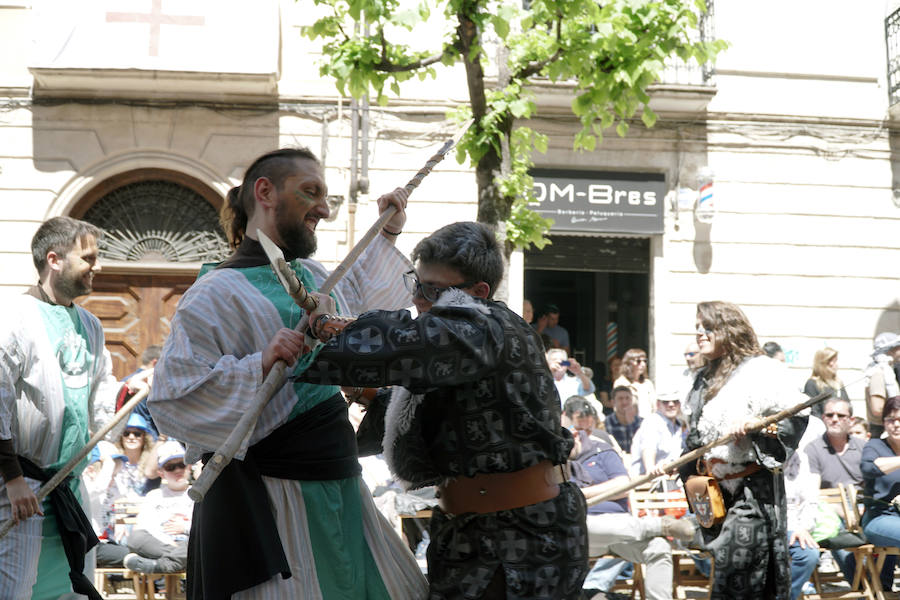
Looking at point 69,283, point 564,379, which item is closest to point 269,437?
point 69,283

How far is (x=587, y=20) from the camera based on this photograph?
22.1 ft

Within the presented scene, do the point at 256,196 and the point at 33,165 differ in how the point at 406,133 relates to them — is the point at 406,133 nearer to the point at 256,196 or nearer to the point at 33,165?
the point at 33,165

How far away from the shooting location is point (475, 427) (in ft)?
8.64

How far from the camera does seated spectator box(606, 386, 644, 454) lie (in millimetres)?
9414

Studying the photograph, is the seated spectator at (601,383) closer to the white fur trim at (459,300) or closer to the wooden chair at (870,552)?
the wooden chair at (870,552)

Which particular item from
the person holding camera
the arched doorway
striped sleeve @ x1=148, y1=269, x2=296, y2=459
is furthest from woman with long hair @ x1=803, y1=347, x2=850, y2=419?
striped sleeve @ x1=148, y1=269, x2=296, y2=459

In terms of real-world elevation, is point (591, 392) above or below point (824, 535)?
above

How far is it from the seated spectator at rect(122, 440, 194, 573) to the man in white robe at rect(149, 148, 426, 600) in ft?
11.5

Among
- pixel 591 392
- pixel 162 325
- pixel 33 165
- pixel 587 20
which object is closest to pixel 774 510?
pixel 587 20

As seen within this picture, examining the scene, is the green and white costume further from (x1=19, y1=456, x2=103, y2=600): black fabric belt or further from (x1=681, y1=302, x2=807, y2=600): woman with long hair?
(x1=681, y1=302, x2=807, y2=600): woman with long hair

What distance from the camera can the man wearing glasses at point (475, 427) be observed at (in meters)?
2.46

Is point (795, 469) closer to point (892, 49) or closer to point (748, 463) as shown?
point (748, 463)

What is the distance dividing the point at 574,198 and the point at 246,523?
999 centimetres

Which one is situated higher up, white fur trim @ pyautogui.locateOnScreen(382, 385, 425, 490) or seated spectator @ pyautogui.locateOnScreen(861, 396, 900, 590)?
white fur trim @ pyautogui.locateOnScreen(382, 385, 425, 490)
